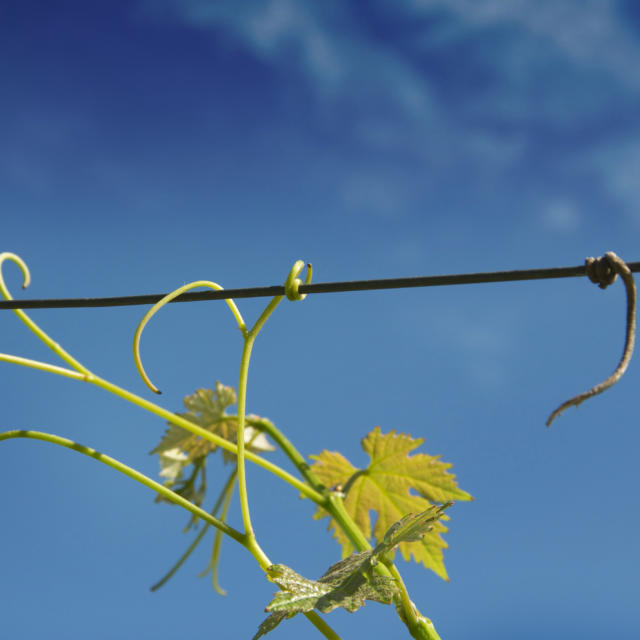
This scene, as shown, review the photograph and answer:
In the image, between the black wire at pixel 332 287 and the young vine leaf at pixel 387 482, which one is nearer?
the black wire at pixel 332 287

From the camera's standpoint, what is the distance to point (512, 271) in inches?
26.3

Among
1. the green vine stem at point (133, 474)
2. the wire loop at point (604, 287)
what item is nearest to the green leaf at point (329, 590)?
the green vine stem at point (133, 474)

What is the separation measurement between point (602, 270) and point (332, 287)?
0.28 meters

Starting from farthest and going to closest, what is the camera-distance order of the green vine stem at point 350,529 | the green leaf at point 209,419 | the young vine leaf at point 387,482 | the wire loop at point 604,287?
the green leaf at point 209,419 → the young vine leaf at point 387,482 → the green vine stem at point 350,529 → the wire loop at point 604,287

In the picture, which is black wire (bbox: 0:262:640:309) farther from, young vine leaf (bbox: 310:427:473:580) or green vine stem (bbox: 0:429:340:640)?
young vine leaf (bbox: 310:427:473:580)

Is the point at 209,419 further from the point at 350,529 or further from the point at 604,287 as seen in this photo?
the point at 604,287

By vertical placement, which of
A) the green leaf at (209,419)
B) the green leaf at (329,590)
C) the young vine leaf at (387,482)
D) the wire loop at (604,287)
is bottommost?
the green leaf at (329,590)

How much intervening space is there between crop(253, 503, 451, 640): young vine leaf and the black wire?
246 mm

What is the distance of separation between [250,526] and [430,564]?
0.43m

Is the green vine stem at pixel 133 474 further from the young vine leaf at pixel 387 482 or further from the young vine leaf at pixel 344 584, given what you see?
the young vine leaf at pixel 387 482

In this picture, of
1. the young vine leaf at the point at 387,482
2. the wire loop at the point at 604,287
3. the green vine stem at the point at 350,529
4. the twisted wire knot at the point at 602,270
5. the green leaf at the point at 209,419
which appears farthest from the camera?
the green leaf at the point at 209,419

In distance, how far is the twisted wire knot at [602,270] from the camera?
0.66m

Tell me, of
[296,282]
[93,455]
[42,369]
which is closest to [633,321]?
[296,282]

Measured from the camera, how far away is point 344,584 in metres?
0.72
